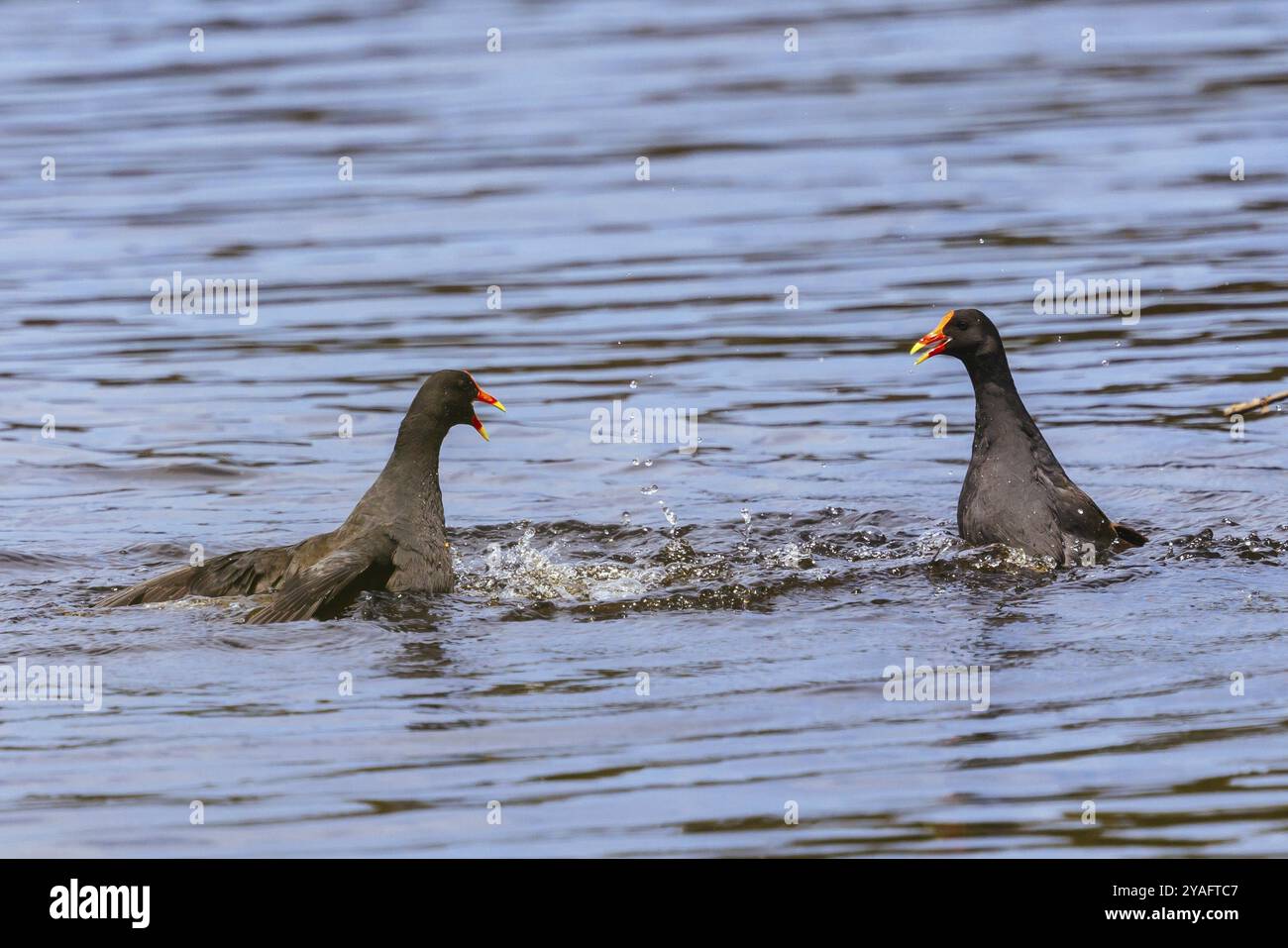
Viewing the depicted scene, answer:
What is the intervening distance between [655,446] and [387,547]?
3874 mm

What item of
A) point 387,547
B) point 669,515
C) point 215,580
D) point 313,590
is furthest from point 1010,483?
point 215,580

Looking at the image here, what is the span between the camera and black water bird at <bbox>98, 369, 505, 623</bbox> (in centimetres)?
1010

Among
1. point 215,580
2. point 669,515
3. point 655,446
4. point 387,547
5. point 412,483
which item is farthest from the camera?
point 655,446

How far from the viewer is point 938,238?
18.9 m

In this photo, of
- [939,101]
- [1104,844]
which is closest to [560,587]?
[1104,844]

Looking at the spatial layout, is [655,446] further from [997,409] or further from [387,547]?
[387,547]

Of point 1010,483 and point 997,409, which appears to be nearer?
point 1010,483

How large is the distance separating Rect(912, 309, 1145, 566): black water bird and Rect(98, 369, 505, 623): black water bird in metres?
2.41

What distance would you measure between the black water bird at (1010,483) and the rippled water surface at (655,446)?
0.20 m

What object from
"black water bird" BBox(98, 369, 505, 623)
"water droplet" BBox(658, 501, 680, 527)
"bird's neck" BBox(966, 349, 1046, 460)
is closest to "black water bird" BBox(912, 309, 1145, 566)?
"bird's neck" BBox(966, 349, 1046, 460)

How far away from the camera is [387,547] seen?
10.2m

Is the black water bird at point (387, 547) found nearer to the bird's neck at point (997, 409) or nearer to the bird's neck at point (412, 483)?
the bird's neck at point (412, 483)

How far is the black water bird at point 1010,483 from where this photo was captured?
10.6 metres

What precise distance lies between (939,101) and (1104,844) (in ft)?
60.8
